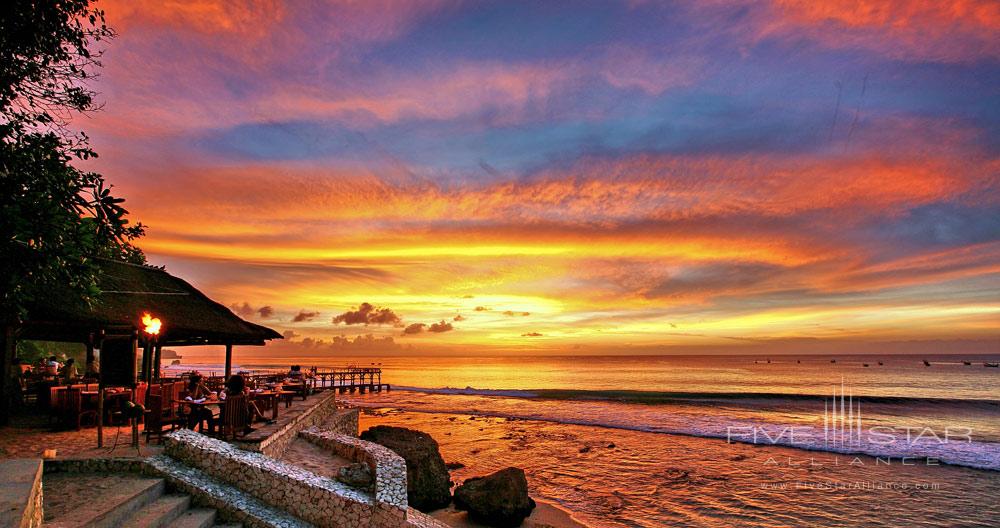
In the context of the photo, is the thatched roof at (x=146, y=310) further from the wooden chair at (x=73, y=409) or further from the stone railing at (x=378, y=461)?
the stone railing at (x=378, y=461)

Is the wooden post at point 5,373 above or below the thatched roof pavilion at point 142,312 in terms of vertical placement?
below

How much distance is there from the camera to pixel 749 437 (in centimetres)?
2309

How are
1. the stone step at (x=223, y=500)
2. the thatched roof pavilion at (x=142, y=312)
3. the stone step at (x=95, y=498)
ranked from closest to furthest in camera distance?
the stone step at (x=95, y=498) < the stone step at (x=223, y=500) < the thatched roof pavilion at (x=142, y=312)

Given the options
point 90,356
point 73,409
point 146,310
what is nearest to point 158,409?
point 73,409

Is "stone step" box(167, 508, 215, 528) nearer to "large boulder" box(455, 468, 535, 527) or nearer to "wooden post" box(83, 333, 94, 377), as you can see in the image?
"wooden post" box(83, 333, 94, 377)

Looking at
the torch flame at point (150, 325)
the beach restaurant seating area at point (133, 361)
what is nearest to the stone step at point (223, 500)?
the beach restaurant seating area at point (133, 361)

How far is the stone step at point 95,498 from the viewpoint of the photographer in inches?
213

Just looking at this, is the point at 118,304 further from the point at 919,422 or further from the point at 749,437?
the point at 919,422

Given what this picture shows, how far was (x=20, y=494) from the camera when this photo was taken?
4.00 meters

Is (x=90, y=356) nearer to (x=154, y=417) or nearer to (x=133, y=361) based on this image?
(x=154, y=417)

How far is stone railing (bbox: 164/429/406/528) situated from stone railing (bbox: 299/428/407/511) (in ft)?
1.20

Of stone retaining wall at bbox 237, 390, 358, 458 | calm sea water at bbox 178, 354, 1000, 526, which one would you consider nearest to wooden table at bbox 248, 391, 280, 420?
stone retaining wall at bbox 237, 390, 358, 458

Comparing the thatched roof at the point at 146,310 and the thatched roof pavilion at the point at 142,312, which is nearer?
the thatched roof pavilion at the point at 142,312

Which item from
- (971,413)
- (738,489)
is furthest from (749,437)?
(971,413)
